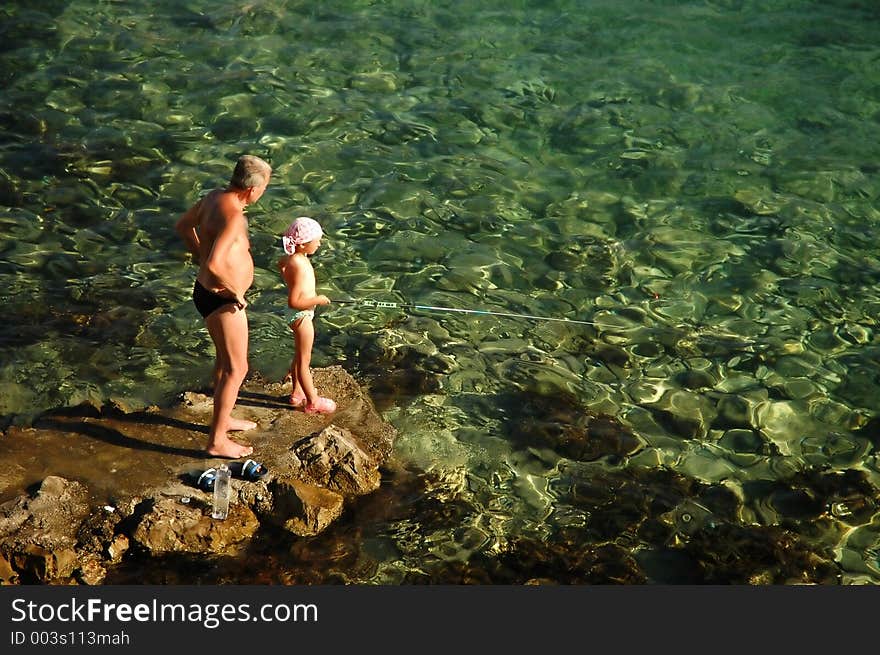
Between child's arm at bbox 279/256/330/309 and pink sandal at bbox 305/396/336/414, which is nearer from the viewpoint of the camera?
child's arm at bbox 279/256/330/309

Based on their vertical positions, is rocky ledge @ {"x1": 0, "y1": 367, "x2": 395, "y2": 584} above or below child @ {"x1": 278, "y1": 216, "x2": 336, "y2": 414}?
below

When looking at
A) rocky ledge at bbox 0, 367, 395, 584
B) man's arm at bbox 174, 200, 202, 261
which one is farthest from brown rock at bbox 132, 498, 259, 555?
man's arm at bbox 174, 200, 202, 261

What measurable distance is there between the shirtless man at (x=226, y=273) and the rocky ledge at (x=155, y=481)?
31 cm

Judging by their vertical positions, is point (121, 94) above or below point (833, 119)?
below

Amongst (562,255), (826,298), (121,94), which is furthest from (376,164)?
(826,298)

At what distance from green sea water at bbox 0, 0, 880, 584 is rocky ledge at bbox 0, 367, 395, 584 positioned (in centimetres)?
18

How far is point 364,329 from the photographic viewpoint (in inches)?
328

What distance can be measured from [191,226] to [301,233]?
676 mm

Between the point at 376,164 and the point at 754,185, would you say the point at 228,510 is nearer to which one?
the point at 376,164

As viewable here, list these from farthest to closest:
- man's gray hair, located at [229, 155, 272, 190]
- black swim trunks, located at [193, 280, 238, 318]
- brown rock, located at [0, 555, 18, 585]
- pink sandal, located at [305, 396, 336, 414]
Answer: pink sandal, located at [305, 396, 336, 414], black swim trunks, located at [193, 280, 238, 318], man's gray hair, located at [229, 155, 272, 190], brown rock, located at [0, 555, 18, 585]

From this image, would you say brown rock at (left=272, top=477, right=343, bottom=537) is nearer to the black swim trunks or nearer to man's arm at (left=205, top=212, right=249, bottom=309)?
the black swim trunks

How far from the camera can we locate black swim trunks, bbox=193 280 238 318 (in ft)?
19.7

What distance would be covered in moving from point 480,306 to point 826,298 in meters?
3.04

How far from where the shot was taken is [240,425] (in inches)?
262
